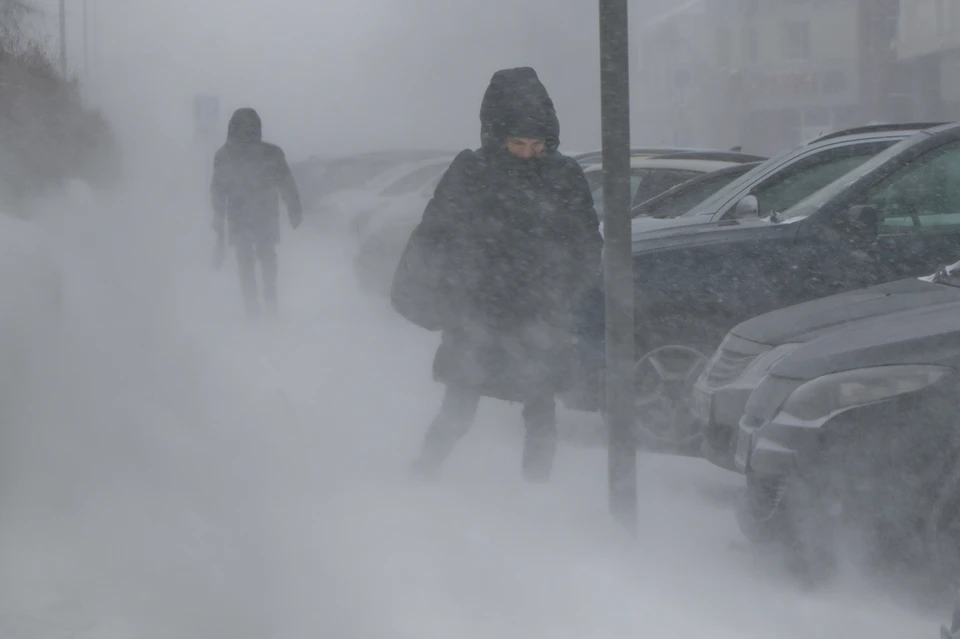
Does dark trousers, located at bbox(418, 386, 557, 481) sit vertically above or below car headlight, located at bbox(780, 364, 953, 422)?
below

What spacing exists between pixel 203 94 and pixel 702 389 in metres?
22.4

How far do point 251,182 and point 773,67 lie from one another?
41.4 m

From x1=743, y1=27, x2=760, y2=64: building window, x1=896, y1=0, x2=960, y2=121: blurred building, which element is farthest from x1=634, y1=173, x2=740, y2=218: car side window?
x1=743, y1=27, x2=760, y2=64: building window

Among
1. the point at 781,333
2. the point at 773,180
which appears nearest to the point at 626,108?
the point at 781,333

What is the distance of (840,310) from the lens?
15.1 ft

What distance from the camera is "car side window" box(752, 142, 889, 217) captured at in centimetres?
662

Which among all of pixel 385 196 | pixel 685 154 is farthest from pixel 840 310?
pixel 385 196

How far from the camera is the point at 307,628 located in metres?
3.76

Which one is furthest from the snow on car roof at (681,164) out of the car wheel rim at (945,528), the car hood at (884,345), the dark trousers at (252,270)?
the car wheel rim at (945,528)

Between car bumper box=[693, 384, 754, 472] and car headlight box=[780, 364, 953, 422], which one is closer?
car headlight box=[780, 364, 953, 422]

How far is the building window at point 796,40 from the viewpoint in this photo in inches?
1868

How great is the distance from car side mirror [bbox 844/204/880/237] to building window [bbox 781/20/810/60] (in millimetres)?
43679

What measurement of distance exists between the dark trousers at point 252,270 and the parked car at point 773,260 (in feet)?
16.8

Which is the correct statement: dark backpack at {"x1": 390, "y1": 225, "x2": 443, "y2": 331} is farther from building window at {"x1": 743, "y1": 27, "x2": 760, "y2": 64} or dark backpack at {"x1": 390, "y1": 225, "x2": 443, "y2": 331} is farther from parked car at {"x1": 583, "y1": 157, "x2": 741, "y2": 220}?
building window at {"x1": 743, "y1": 27, "x2": 760, "y2": 64}
